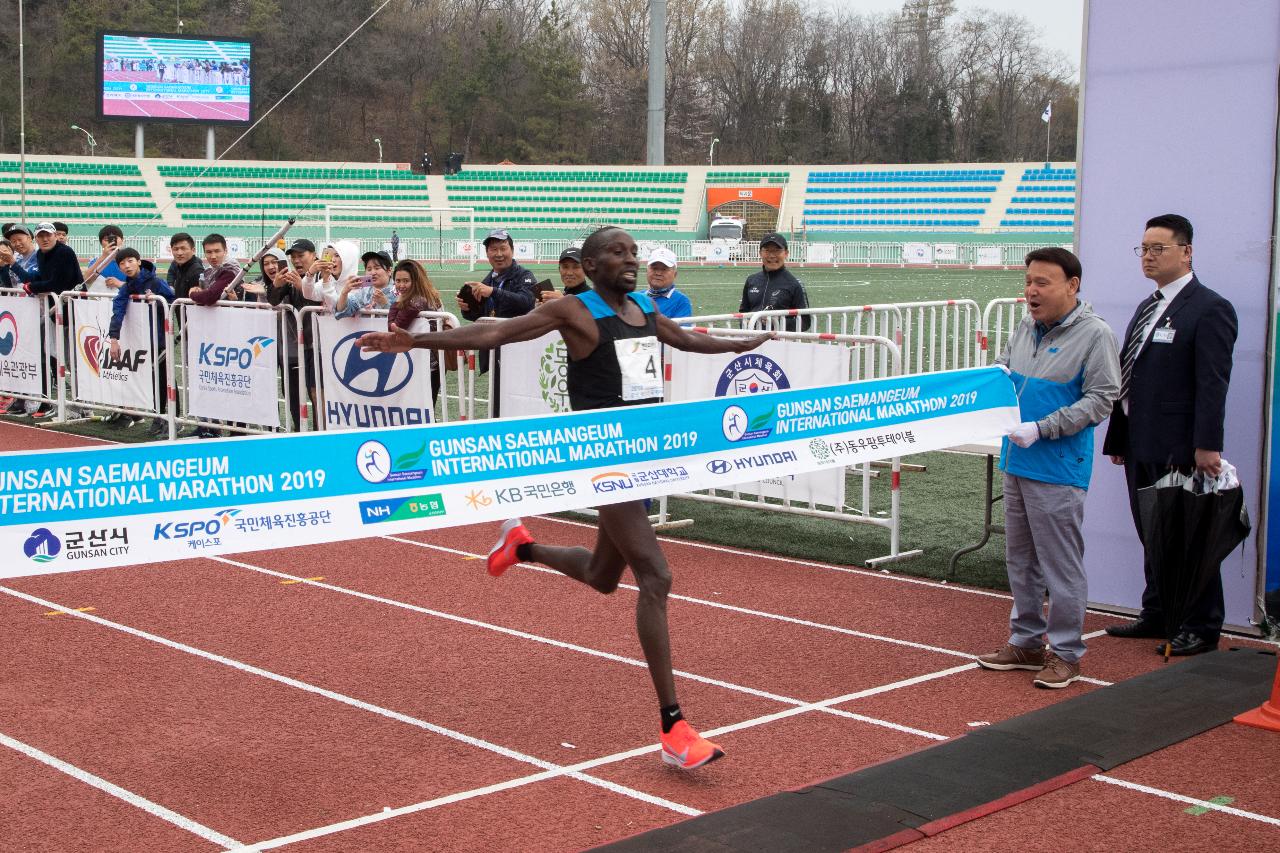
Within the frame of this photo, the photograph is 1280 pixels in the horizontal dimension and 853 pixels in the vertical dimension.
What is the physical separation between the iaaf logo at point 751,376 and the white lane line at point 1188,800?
4636 millimetres

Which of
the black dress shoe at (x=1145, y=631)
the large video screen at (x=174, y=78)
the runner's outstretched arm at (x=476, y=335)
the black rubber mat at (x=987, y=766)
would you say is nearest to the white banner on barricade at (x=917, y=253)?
the large video screen at (x=174, y=78)

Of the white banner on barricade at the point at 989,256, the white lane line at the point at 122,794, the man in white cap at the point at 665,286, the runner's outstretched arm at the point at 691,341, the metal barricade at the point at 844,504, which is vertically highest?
the white banner on barricade at the point at 989,256

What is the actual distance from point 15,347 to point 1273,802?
14392 millimetres

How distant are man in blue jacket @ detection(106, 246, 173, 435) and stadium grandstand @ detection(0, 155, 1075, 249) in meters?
44.1

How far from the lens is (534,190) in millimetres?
68750

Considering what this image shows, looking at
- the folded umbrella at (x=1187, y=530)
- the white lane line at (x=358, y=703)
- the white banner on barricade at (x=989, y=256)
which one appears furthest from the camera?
the white banner on barricade at (x=989, y=256)

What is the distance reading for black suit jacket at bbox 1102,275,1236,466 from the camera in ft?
22.3

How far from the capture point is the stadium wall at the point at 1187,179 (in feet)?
24.2

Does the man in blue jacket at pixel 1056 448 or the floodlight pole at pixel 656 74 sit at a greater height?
the floodlight pole at pixel 656 74

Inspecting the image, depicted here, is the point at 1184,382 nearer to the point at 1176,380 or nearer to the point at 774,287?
the point at 1176,380

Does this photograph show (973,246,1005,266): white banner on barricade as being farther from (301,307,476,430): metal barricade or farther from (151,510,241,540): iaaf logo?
(151,510,241,540): iaaf logo

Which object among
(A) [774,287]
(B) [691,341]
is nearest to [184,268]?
(A) [774,287]

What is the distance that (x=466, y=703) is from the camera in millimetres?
6324

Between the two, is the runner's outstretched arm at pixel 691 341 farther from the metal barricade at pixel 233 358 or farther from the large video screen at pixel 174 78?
the large video screen at pixel 174 78
